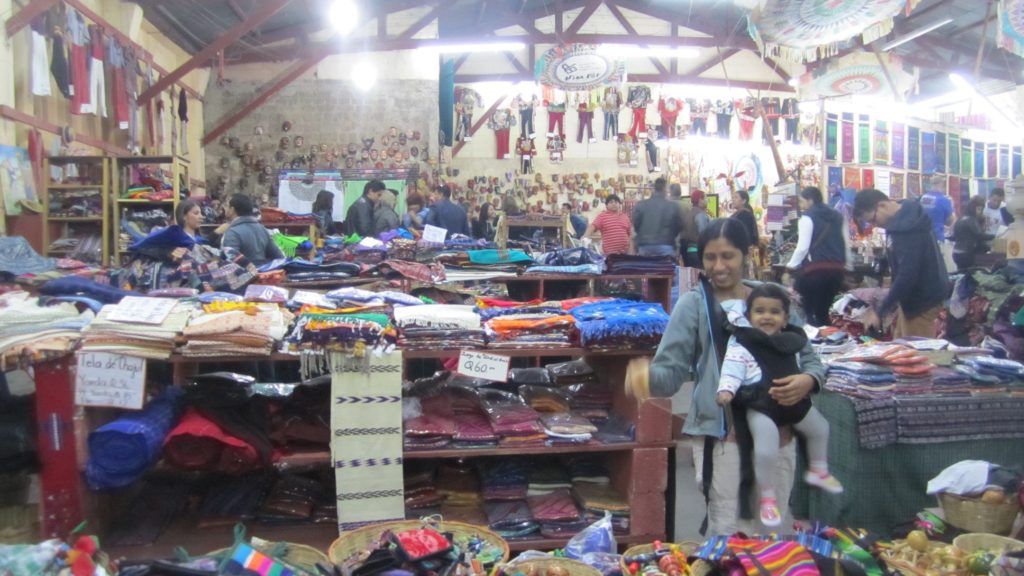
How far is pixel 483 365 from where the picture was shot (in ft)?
10.4

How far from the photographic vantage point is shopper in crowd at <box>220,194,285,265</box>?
17.6 ft

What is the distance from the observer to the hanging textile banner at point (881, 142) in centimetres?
1584

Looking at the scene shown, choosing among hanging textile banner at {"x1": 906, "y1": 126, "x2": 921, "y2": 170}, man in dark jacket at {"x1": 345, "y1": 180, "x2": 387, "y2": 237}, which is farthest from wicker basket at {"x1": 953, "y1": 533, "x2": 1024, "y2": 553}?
hanging textile banner at {"x1": 906, "y1": 126, "x2": 921, "y2": 170}

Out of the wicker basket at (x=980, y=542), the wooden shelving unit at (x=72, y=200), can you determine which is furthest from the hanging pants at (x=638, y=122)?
the wicker basket at (x=980, y=542)

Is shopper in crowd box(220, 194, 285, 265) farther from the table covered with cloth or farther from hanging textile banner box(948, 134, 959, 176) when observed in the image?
hanging textile banner box(948, 134, 959, 176)

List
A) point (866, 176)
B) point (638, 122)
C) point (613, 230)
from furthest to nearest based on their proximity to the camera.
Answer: point (866, 176) < point (638, 122) < point (613, 230)

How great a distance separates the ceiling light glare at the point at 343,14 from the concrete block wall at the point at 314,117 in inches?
38.6

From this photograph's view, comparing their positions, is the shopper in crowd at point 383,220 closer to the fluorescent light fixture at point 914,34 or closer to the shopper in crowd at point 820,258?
the shopper in crowd at point 820,258

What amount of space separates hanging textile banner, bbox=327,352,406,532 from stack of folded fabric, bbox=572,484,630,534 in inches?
31.4

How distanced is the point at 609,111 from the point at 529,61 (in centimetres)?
189

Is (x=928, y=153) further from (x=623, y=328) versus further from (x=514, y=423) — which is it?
(x=514, y=423)

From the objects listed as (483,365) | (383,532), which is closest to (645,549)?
(383,532)

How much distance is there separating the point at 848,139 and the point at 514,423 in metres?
14.6

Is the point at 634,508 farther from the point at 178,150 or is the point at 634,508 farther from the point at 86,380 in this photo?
the point at 178,150
